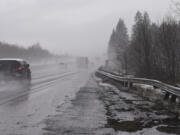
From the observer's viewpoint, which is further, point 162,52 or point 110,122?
point 162,52

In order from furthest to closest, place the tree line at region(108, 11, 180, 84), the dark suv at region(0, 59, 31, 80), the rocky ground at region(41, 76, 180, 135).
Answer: the tree line at region(108, 11, 180, 84)
the dark suv at region(0, 59, 31, 80)
the rocky ground at region(41, 76, 180, 135)

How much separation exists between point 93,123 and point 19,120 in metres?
2.03

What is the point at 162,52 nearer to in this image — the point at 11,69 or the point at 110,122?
the point at 11,69

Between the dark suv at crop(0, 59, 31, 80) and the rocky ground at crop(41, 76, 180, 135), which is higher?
the dark suv at crop(0, 59, 31, 80)

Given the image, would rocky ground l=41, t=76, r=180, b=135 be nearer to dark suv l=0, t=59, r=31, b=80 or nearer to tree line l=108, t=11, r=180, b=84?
dark suv l=0, t=59, r=31, b=80

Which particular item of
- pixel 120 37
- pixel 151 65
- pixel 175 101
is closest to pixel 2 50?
pixel 120 37

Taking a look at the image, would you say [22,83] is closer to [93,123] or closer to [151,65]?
[93,123]

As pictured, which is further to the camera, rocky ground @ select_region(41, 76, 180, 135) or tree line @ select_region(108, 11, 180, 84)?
tree line @ select_region(108, 11, 180, 84)

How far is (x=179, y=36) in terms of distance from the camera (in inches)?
939

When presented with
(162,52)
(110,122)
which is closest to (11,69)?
(110,122)

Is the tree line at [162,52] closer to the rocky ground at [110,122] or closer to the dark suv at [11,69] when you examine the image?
the dark suv at [11,69]

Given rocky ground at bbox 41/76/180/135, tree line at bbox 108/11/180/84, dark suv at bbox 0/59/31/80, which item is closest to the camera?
rocky ground at bbox 41/76/180/135

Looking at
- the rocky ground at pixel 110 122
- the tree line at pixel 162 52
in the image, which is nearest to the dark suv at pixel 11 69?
the rocky ground at pixel 110 122

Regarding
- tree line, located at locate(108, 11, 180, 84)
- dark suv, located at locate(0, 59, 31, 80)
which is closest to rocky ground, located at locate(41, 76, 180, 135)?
dark suv, located at locate(0, 59, 31, 80)
